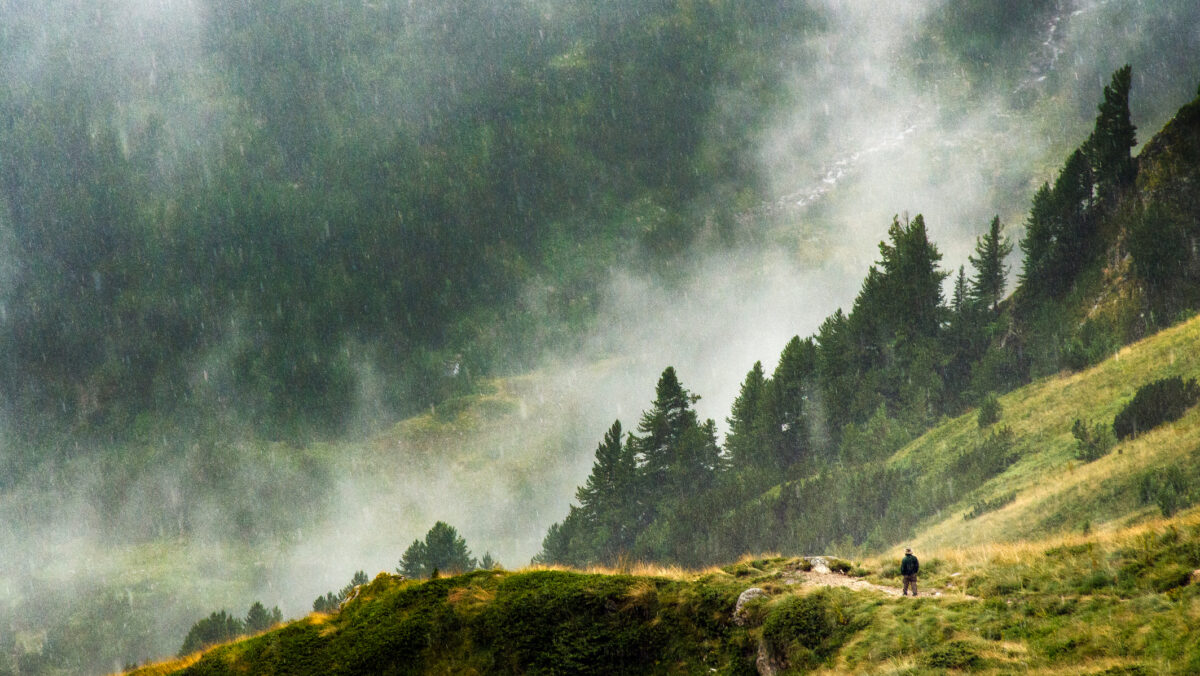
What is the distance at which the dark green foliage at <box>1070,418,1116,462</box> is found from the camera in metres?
46.4

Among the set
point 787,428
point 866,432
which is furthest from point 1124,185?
point 787,428

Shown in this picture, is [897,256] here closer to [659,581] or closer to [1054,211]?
[1054,211]

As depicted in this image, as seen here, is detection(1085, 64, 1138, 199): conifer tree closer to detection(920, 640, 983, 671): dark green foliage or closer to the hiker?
the hiker

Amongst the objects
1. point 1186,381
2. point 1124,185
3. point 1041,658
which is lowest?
point 1041,658

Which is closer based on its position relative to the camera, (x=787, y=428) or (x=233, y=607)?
(x=787, y=428)

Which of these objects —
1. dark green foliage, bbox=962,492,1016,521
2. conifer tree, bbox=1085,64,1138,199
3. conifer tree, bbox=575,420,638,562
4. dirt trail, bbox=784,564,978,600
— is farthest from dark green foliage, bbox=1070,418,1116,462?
conifer tree, bbox=575,420,638,562

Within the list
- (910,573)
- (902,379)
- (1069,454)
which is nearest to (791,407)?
(902,379)

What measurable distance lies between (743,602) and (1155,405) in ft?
136

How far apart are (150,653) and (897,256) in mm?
155956

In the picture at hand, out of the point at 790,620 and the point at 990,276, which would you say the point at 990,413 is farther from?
the point at 790,620

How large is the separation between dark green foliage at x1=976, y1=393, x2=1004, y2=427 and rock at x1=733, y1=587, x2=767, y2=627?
182ft

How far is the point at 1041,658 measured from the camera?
41.5 ft

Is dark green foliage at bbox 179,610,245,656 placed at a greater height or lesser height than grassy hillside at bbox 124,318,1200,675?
greater

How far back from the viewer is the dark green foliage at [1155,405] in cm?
4409
